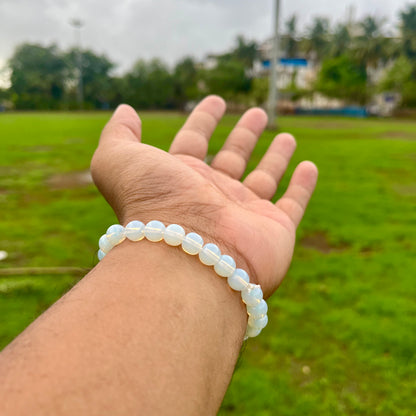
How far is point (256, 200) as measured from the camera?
7.19 feet

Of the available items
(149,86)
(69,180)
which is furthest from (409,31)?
(69,180)

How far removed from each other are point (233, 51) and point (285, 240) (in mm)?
67755

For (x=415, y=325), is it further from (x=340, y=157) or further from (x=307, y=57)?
(x=307, y=57)

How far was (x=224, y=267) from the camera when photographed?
1.36 meters

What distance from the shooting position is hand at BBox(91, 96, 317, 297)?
1.62 metres

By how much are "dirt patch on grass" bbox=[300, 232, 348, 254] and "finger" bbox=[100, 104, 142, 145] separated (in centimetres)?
280


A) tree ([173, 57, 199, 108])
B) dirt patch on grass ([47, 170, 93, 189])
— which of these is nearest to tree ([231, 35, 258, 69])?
tree ([173, 57, 199, 108])

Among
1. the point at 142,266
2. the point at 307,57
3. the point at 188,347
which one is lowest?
the point at 188,347

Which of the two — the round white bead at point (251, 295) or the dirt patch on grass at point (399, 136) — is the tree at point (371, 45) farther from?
the round white bead at point (251, 295)

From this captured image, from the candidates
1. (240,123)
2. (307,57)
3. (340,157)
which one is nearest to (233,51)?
(307,57)

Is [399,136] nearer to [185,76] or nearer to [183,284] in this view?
[183,284]

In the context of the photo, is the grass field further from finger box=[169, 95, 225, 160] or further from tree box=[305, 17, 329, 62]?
tree box=[305, 17, 329, 62]

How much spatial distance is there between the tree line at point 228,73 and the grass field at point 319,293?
4174 centimetres

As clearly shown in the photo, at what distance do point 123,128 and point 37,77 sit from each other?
64.3 meters
